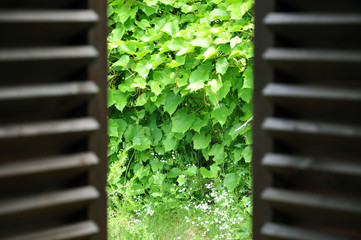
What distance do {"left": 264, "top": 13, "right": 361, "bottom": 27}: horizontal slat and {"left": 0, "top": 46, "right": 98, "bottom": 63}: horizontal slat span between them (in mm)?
257

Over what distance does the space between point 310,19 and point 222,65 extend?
2.68m

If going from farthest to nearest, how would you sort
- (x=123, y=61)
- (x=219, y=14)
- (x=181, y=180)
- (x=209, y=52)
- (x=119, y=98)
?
(x=119, y=98), (x=123, y=61), (x=181, y=180), (x=219, y=14), (x=209, y=52)

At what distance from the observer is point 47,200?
720 millimetres

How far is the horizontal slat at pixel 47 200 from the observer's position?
0.68m

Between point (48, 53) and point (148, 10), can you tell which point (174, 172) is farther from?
point (48, 53)

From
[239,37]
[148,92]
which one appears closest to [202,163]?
[148,92]

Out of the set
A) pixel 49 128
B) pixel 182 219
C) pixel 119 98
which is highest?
pixel 49 128

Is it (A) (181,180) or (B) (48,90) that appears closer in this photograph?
(B) (48,90)

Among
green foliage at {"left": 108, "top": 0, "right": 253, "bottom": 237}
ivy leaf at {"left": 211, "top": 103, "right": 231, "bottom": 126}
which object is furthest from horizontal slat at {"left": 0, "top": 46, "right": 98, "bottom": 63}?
ivy leaf at {"left": 211, "top": 103, "right": 231, "bottom": 126}

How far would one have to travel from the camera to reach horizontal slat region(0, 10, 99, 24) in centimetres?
66

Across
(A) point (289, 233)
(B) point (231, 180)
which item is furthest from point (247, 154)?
(A) point (289, 233)

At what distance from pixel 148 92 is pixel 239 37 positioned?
2.66ft

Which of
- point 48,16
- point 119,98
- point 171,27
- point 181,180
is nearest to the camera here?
point 48,16

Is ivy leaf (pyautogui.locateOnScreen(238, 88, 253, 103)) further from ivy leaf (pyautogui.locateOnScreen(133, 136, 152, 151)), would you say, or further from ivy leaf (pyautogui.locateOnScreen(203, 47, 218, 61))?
ivy leaf (pyautogui.locateOnScreen(133, 136, 152, 151))
